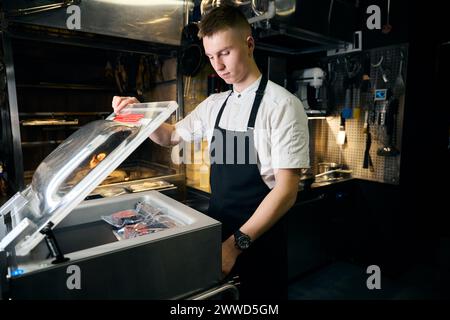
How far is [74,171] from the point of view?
0.79 meters

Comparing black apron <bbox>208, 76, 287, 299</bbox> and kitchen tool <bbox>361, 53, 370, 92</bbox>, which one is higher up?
kitchen tool <bbox>361, 53, 370, 92</bbox>

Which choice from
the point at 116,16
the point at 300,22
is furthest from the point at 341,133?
the point at 116,16

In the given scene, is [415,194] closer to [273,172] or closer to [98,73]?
[273,172]

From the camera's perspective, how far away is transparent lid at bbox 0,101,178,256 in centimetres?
69

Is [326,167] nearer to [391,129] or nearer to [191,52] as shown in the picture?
[391,129]

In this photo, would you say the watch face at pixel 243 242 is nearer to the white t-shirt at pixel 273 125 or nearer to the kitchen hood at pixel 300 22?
the white t-shirt at pixel 273 125

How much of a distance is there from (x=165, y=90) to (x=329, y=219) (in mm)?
2067

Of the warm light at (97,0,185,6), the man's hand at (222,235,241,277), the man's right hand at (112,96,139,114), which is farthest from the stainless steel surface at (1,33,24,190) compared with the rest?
the man's hand at (222,235,241,277)

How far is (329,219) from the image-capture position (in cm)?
306

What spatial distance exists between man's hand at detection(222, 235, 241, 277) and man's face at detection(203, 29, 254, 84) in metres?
0.67

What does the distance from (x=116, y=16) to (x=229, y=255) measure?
6.91 feet

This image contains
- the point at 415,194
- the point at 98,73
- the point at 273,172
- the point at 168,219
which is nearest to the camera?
the point at 168,219

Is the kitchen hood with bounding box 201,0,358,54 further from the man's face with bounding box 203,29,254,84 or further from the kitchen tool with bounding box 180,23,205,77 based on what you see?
the man's face with bounding box 203,29,254,84

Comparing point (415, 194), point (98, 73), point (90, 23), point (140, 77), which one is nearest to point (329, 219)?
point (415, 194)
